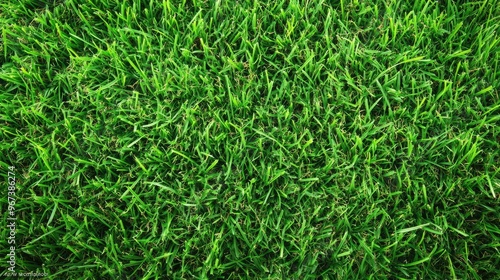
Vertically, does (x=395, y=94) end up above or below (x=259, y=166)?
above

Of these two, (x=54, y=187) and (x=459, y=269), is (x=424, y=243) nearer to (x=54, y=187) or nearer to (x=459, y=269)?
(x=459, y=269)

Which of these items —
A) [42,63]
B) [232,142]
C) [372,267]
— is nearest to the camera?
[372,267]

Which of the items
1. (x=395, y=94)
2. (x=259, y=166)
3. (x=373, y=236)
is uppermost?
(x=395, y=94)

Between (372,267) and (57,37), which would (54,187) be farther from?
(372,267)

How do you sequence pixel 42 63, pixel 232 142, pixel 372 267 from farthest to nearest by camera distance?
1. pixel 42 63
2. pixel 232 142
3. pixel 372 267

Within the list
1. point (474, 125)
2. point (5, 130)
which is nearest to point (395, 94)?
point (474, 125)

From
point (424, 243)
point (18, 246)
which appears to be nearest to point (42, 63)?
point (18, 246)

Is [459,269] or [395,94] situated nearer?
[459,269]
